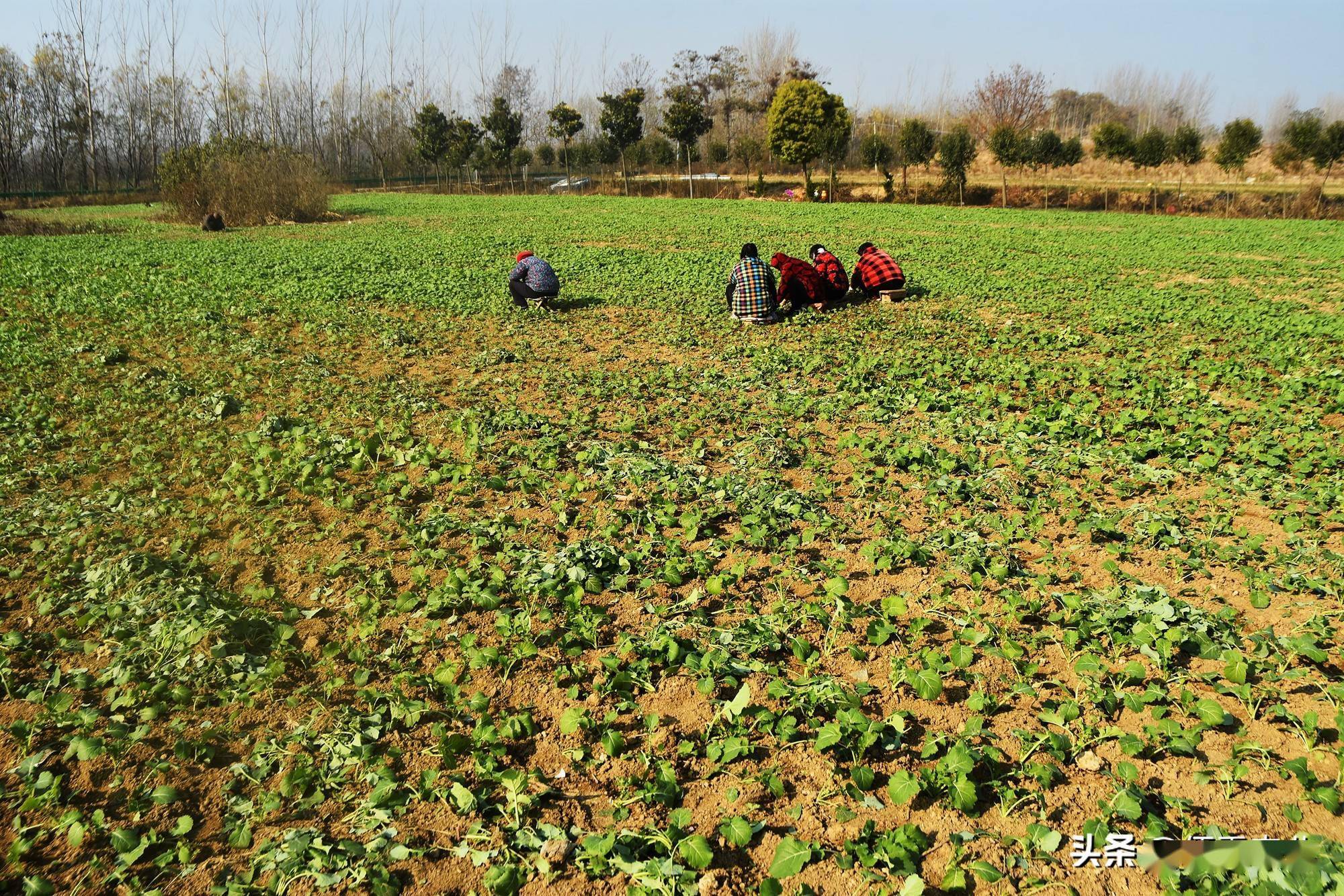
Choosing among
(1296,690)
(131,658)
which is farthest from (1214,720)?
(131,658)

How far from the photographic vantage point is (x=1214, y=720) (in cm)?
285

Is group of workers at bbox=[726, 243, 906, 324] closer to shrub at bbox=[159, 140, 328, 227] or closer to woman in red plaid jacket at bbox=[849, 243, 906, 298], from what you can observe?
woman in red plaid jacket at bbox=[849, 243, 906, 298]

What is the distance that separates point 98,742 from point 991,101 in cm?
5887

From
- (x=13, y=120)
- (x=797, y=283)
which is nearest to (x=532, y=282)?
(x=797, y=283)

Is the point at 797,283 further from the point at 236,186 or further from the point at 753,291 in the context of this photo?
the point at 236,186

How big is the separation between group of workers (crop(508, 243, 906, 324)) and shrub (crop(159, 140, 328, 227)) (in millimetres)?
17878

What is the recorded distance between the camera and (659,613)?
376 cm

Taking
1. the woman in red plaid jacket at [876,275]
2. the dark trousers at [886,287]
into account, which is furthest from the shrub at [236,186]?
the dark trousers at [886,287]

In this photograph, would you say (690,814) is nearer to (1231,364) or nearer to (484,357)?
(484,357)

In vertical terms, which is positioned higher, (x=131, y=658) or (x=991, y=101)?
(x=991, y=101)

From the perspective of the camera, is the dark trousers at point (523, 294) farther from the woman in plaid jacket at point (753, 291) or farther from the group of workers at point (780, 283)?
the woman in plaid jacket at point (753, 291)

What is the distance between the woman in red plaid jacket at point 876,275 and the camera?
36.4 ft

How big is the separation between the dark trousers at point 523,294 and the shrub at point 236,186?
18.0 meters

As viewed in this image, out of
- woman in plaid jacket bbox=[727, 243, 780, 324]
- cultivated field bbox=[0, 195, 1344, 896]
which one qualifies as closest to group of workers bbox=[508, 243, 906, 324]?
woman in plaid jacket bbox=[727, 243, 780, 324]
